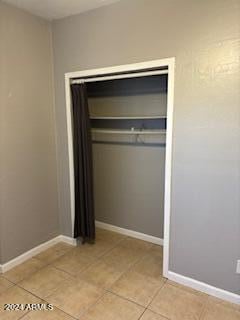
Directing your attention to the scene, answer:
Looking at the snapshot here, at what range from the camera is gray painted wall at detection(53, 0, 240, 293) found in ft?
5.82

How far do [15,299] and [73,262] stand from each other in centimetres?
66

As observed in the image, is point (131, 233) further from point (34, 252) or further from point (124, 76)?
point (124, 76)

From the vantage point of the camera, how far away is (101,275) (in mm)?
2332

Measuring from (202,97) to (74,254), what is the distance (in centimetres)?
207

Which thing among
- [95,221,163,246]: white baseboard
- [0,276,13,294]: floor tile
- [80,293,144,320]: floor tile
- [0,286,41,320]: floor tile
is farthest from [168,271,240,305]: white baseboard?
[0,276,13,294]: floor tile

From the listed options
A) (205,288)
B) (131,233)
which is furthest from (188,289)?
(131,233)

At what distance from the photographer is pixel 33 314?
6.11 feet

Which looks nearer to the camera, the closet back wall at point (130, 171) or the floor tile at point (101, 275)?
the floor tile at point (101, 275)

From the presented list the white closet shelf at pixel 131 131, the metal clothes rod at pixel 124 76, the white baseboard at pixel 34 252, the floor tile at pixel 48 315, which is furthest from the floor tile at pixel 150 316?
the metal clothes rod at pixel 124 76

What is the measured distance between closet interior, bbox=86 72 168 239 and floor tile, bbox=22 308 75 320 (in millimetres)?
1369

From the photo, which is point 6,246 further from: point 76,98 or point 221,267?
point 221,267

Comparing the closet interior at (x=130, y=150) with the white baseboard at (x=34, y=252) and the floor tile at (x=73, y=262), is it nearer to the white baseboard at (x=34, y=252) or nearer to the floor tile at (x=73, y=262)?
the white baseboard at (x=34, y=252)

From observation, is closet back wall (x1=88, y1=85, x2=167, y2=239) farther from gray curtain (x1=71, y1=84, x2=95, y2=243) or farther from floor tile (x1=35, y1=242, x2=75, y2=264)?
floor tile (x1=35, y1=242, x2=75, y2=264)

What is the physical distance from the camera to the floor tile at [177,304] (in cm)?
185
